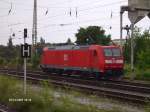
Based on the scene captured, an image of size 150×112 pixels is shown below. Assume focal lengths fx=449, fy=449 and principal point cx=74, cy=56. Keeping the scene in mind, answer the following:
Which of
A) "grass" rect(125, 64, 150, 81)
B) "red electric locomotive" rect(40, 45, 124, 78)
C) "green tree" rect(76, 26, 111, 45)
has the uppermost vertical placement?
"green tree" rect(76, 26, 111, 45)

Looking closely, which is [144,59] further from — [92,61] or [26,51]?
[26,51]

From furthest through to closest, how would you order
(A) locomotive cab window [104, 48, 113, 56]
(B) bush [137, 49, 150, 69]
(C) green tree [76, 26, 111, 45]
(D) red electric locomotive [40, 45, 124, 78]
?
(C) green tree [76, 26, 111, 45], (B) bush [137, 49, 150, 69], (A) locomotive cab window [104, 48, 113, 56], (D) red electric locomotive [40, 45, 124, 78]

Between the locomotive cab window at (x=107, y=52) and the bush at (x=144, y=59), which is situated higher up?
the locomotive cab window at (x=107, y=52)

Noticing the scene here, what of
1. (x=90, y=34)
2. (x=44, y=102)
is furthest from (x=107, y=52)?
(x=90, y=34)

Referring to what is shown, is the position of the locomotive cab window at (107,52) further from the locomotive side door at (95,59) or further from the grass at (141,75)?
the grass at (141,75)

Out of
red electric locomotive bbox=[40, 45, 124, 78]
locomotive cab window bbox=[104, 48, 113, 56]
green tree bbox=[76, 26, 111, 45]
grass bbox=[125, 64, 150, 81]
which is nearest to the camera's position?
red electric locomotive bbox=[40, 45, 124, 78]

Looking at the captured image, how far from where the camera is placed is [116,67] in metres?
33.4

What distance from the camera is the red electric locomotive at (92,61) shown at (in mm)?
32906

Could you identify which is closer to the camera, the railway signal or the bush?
the railway signal

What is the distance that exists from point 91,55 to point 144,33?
16.1m

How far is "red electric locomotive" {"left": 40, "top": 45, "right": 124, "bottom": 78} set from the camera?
108ft

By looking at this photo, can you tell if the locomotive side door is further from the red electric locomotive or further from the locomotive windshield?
the locomotive windshield

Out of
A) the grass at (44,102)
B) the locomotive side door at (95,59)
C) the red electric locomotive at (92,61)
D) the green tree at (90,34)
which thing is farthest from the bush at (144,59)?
the green tree at (90,34)

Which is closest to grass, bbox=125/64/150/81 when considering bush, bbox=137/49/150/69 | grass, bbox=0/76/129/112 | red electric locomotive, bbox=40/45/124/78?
bush, bbox=137/49/150/69
